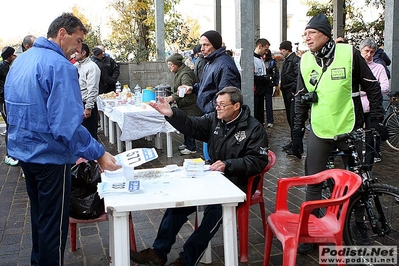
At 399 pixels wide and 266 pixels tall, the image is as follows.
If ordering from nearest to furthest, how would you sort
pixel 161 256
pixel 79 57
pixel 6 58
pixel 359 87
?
pixel 161 256 → pixel 359 87 → pixel 79 57 → pixel 6 58

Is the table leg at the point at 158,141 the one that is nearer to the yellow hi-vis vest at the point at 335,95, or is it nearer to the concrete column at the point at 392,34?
the concrete column at the point at 392,34

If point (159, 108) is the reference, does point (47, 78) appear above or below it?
above

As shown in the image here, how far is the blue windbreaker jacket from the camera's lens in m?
2.52

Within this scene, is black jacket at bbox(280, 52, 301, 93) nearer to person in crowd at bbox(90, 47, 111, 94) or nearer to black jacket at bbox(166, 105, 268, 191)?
person in crowd at bbox(90, 47, 111, 94)

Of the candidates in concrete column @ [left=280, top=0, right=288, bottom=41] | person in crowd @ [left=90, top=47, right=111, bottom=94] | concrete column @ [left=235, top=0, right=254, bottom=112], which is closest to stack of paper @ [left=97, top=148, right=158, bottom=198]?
concrete column @ [left=235, top=0, right=254, bottom=112]

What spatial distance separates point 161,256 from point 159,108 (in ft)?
3.64

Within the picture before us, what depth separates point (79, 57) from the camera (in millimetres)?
6070

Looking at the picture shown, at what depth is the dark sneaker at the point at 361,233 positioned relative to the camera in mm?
3363

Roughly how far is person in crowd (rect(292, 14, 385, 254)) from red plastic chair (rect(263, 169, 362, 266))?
1.82ft

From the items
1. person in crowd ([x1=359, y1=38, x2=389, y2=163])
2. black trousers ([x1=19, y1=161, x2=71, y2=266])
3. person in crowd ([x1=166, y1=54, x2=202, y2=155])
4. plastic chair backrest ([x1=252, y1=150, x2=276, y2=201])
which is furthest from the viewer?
person in crowd ([x1=166, y1=54, x2=202, y2=155])

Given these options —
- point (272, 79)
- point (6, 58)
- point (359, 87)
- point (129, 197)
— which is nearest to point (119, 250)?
point (129, 197)

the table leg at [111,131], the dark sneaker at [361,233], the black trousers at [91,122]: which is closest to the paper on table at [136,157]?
the dark sneaker at [361,233]

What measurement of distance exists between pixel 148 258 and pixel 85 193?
71cm

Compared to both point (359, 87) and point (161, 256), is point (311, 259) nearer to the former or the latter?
point (161, 256)
